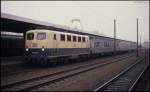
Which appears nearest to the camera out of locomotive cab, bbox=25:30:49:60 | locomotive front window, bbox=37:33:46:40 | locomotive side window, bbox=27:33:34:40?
locomotive cab, bbox=25:30:49:60

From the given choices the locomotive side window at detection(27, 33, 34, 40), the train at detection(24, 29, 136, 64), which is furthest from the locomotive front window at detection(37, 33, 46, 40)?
the locomotive side window at detection(27, 33, 34, 40)

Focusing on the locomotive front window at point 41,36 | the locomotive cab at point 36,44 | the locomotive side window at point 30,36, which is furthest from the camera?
the locomotive side window at point 30,36

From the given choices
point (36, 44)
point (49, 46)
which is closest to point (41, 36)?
point (36, 44)

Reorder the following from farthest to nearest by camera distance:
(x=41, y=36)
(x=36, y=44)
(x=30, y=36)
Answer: (x=30, y=36), (x=41, y=36), (x=36, y=44)

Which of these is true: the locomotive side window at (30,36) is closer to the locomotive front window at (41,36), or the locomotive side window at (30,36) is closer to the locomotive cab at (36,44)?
the locomotive cab at (36,44)

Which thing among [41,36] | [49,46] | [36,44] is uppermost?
[41,36]

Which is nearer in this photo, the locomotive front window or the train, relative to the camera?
the train

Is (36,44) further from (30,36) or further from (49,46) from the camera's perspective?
(30,36)

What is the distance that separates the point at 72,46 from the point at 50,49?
4829 millimetres

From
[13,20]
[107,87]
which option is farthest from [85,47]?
[107,87]

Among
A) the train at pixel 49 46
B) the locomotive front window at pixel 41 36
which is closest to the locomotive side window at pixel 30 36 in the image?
the train at pixel 49 46

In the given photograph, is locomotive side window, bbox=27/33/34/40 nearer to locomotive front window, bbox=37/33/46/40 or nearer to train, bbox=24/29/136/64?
train, bbox=24/29/136/64

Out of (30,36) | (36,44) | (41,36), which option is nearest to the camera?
(36,44)

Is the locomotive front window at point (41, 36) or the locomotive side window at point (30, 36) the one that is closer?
the locomotive front window at point (41, 36)
